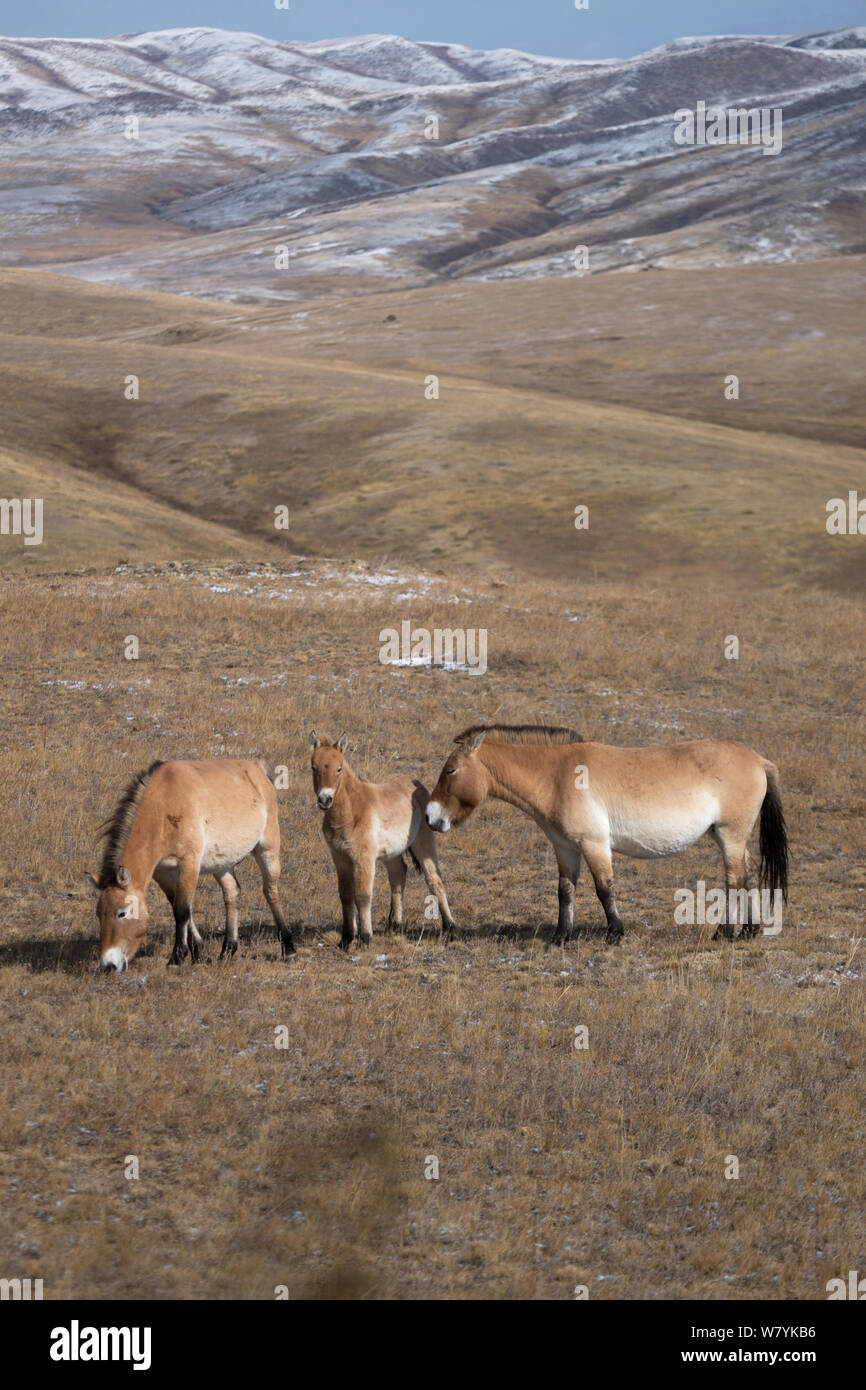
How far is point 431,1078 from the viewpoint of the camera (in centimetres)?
1062

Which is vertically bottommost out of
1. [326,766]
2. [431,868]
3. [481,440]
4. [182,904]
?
[431,868]

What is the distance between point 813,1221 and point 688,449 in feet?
201

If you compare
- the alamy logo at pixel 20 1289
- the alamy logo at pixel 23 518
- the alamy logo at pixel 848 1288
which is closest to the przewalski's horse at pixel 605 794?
the alamy logo at pixel 848 1288

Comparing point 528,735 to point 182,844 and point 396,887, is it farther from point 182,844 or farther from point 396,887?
point 182,844

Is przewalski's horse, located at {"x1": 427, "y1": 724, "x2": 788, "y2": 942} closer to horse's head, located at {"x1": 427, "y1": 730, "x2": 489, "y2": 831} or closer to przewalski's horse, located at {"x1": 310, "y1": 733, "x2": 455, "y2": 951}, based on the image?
horse's head, located at {"x1": 427, "y1": 730, "x2": 489, "y2": 831}

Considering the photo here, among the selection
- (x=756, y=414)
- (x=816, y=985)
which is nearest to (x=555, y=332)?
(x=756, y=414)

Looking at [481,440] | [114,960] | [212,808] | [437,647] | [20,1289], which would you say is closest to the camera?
[20,1289]

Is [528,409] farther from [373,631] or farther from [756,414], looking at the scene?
[373,631]

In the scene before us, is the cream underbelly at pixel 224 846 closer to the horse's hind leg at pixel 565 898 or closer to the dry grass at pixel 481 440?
the horse's hind leg at pixel 565 898

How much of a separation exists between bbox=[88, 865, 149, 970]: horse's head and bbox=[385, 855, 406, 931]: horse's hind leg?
3.72 metres

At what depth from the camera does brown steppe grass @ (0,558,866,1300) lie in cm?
817

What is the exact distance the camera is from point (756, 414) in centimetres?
7881
